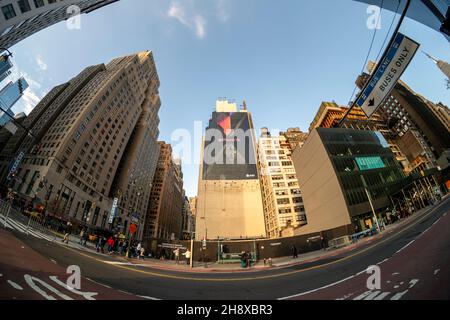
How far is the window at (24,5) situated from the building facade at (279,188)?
221 feet

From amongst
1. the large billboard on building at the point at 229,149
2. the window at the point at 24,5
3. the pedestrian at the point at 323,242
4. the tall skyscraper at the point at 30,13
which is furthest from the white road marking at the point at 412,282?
the window at the point at 24,5

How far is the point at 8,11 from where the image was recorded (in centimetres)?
3152

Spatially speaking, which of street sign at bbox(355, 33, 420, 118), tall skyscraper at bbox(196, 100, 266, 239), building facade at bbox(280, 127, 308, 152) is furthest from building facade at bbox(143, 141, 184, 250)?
street sign at bbox(355, 33, 420, 118)

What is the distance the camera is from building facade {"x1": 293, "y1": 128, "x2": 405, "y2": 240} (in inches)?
1396

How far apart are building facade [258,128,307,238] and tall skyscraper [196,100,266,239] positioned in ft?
31.8

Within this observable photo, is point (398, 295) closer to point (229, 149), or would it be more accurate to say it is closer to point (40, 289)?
point (40, 289)

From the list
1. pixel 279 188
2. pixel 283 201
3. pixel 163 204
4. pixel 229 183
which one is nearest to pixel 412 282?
pixel 229 183

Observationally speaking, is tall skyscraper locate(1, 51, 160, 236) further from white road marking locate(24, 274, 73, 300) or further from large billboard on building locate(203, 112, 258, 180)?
white road marking locate(24, 274, 73, 300)

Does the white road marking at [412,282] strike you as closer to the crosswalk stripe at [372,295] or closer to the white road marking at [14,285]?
the crosswalk stripe at [372,295]

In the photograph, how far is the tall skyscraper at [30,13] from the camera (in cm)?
3149

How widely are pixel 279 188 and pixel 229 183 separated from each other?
18.8 metres

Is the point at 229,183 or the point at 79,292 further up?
the point at 229,183

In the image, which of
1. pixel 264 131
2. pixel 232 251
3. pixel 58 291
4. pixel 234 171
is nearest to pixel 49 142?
pixel 234 171
